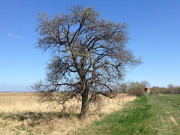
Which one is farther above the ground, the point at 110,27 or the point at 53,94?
the point at 110,27

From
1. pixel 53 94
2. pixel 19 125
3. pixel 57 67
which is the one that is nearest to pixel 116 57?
pixel 57 67

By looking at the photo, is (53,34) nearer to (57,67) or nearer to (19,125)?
(57,67)

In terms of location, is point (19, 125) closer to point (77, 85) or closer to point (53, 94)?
point (53, 94)

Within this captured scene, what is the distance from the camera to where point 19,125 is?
12883 millimetres

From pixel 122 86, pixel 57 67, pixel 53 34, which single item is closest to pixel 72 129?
pixel 57 67

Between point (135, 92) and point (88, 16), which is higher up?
point (88, 16)

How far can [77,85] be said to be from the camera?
15344 mm

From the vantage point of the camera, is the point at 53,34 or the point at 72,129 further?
the point at 53,34

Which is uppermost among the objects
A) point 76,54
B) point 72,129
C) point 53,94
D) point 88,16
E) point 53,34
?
point 88,16

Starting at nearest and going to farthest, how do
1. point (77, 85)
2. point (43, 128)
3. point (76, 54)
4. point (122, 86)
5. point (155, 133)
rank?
1. point (155, 133)
2. point (43, 128)
3. point (76, 54)
4. point (77, 85)
5. point (122, 86)

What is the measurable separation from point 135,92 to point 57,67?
79994mm

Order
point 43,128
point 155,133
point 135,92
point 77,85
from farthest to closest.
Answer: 1. point 135,92
2. point 77,85
3. point 43,128
4. point 155,133

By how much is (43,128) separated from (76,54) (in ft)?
19.1

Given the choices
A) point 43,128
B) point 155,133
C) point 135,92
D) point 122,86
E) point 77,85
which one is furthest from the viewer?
point 135,92
